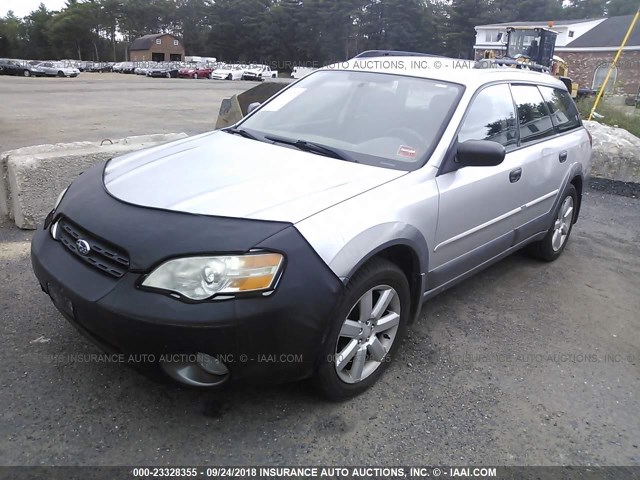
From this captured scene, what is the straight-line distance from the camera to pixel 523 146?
157 inches

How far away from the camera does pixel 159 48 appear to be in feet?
271

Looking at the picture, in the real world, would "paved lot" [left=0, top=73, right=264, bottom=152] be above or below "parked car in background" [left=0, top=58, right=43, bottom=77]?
below

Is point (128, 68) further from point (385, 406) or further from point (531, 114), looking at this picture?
point (385, 406)

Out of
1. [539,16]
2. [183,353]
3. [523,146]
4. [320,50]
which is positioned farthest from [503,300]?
[539,16]

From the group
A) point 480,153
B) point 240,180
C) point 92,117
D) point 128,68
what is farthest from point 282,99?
point 128,68

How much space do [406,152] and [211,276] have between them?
152 cm

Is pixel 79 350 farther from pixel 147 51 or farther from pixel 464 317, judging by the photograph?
pixel 147 51

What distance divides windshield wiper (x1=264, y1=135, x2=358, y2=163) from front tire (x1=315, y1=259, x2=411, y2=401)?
0.74 metres

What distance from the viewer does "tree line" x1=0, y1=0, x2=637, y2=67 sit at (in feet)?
Result: 216

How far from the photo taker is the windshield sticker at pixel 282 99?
12.8 feet

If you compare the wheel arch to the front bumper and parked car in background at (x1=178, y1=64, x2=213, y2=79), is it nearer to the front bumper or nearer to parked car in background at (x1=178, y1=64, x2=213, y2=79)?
the front bumper

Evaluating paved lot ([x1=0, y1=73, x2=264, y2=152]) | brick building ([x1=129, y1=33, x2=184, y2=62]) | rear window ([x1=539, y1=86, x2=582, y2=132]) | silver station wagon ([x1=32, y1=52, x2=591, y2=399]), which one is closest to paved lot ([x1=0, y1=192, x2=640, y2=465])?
silver station wagon ([x1=32, y1=52, x2=591, y2=399])

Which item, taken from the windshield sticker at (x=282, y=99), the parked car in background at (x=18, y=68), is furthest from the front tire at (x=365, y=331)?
the parked car in background at (x=18, y=68)

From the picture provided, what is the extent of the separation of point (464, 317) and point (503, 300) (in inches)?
20.3
